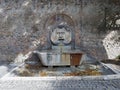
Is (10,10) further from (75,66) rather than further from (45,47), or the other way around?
(75,66)

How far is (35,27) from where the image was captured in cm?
771

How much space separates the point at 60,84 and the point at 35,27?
405cm

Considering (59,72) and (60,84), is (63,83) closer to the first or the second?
(60,84)

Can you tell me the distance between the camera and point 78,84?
409cm

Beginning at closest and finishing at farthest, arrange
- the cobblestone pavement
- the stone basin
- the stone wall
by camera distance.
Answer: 1. the cobblestone pavement
2. the stone basin
3. the stone wall

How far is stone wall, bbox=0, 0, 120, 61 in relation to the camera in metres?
7.69

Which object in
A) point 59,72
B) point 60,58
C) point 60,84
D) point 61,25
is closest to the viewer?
point 60,84

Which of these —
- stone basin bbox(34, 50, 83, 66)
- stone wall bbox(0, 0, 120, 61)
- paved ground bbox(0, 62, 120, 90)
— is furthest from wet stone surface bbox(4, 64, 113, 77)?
stone wall bbox(0, 0, 120, 61)

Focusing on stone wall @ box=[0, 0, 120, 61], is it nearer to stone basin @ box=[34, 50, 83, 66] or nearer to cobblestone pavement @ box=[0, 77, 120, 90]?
stone basin @ box=[34, 50, 83, 66]

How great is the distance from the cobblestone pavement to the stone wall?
349cm

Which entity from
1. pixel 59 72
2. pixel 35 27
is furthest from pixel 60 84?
pixel 35 27

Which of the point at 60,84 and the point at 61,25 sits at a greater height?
the point at 61,25

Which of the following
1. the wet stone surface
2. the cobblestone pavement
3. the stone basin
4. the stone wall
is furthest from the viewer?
the stone wall

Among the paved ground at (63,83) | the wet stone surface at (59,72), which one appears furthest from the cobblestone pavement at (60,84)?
the wet stone surface at (59,72)
